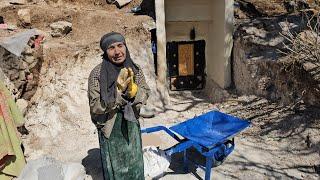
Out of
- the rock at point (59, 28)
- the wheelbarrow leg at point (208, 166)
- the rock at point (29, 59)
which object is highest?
the rock at point (59, 28)

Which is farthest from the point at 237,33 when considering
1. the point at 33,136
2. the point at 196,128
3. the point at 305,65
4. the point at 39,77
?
the point at 33,136

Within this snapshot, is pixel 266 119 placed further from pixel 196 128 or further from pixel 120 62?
pixel 120 62

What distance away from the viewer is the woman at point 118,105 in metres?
3.31

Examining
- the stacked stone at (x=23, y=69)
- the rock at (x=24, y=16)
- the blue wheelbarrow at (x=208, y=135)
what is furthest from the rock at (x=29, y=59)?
the blue wheelbarrow at (x=208, y=135)

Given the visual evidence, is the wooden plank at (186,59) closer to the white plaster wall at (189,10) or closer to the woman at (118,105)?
the white plaster wall at (189,10)

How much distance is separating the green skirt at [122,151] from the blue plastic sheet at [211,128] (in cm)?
105

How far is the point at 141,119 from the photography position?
24.3 feet

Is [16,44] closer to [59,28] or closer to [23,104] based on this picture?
[23,104]

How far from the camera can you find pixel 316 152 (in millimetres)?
5195

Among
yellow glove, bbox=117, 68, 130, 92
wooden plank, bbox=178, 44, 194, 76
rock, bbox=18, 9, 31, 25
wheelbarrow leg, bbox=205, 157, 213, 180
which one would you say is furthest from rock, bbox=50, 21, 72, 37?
yellow glove, bbox=117, 68, 130, 92

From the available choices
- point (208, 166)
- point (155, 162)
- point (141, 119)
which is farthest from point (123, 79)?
point (141, 119)

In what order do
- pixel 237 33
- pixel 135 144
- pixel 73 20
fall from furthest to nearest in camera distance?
pixel 73 20, pixel 237 33, pixel 135 144

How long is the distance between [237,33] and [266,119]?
9.52 feet

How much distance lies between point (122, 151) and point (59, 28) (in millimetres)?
5840
